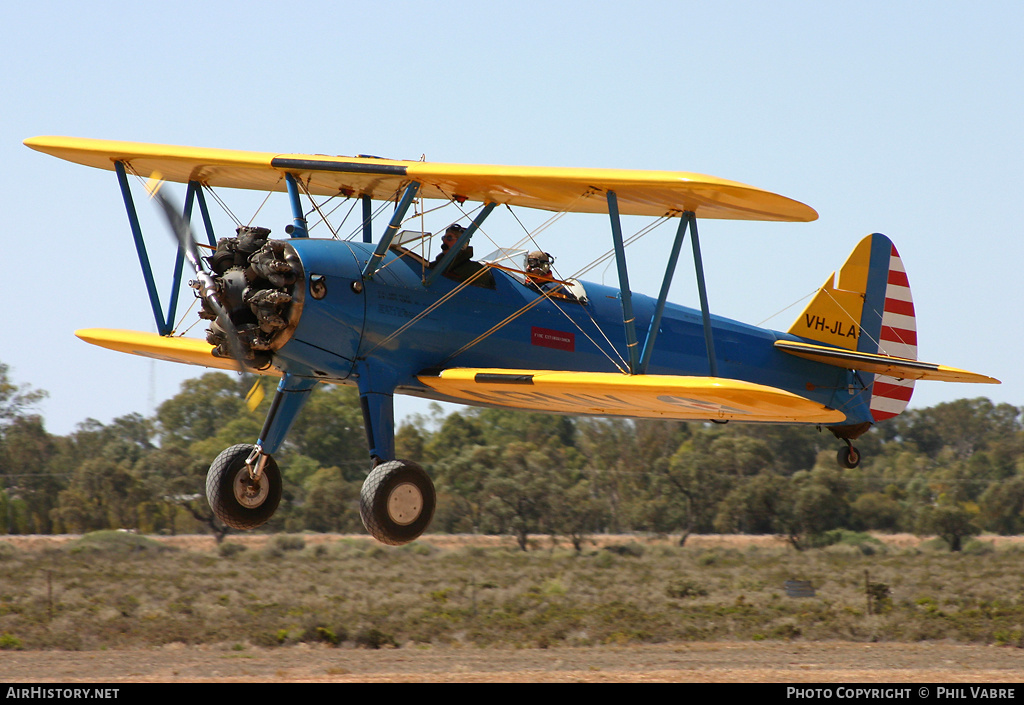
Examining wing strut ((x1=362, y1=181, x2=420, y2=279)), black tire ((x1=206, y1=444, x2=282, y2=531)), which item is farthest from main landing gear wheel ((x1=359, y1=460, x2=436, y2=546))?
wing strut ((x1=362, y1=181, x2=420, y2=279))

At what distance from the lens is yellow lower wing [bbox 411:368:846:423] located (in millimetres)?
8977

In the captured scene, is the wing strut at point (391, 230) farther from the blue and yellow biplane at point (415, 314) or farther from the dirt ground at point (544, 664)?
the dirt ground at point (544, 664)

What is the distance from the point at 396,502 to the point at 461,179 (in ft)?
9.79

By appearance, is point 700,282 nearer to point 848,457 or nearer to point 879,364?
point 879,364

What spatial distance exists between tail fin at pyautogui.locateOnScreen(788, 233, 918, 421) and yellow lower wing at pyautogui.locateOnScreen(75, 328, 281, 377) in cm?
779

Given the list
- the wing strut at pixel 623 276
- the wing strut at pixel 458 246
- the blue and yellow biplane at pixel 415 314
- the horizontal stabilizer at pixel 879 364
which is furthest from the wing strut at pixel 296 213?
the horizontal stabilizer at pixel 879 364

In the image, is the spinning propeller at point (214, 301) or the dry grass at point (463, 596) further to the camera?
the dry grass at point (463, 596)

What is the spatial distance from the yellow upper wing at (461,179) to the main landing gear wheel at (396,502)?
271 cm

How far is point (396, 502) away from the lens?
32.1 feet

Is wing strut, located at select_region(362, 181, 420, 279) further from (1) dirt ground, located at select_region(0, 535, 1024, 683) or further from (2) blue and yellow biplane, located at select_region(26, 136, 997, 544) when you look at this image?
(1) dirt ground, located at select_region(0, 535, 1024, 683)

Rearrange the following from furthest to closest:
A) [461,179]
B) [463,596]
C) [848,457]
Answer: [463,596], [848,457], [461,179]

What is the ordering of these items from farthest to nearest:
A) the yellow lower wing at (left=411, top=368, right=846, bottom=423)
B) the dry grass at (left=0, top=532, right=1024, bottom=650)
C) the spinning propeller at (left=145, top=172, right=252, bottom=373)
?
1. the dry grass at (left=0, top=532, right=1024, bottom=650)
2. the spinning propeller at (left=145, top=172, right=252, bottom=373)
3. the yellow lower wing at (left=411, top=368, right=846, bottom=423)

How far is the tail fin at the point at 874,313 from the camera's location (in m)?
14.8

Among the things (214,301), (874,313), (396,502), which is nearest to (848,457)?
(874,313)
